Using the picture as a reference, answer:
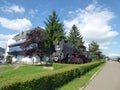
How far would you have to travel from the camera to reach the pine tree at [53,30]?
51969 mm

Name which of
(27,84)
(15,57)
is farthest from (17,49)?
(27,84)

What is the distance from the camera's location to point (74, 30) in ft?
351

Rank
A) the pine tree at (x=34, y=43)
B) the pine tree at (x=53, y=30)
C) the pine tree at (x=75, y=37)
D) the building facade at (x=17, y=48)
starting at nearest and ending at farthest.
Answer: the pine tree at (x=34, y=43)
the pine tree at (x=53, y=30)
the building facade at (x=17, y=48)
the pine tree at (x=75, y=37)

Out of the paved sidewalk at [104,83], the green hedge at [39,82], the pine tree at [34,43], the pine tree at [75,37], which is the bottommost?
the paved sidewalk at [104,83]

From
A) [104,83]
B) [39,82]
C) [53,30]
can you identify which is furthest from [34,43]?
[39,82]

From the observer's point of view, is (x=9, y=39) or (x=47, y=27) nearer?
(x=47, y=27)

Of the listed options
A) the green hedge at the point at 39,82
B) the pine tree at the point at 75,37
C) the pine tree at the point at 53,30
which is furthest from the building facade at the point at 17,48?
the green hedge at the point at 39,82

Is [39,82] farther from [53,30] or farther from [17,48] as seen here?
[17,48]

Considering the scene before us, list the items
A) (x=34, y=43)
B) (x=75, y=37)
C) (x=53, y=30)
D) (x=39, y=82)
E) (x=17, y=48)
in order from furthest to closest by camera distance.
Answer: (x=75, y=37) < (x=17, y=48) < (x=53, y=30) < (x=34, y=43) < (x=39, y=82)

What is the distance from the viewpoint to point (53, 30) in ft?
174

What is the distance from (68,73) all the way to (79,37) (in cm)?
8704

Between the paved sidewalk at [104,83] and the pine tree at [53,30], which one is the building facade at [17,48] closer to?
the pine tree at [53,30]

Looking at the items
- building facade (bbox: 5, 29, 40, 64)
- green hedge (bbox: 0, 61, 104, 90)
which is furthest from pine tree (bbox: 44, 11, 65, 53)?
green hedge (bbox: 0, 61, 104, 90)

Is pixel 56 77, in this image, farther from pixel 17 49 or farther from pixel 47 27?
pixel 17 49
